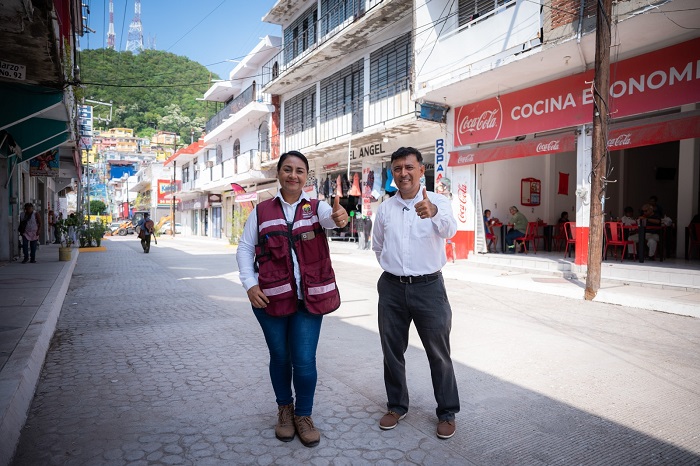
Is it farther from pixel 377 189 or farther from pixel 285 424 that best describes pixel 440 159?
pixel 285 424

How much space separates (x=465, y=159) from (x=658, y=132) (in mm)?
5260

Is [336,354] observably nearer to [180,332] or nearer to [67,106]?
[180,332]

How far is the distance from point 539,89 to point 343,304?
8039 millimetres

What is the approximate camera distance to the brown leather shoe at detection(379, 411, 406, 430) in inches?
117

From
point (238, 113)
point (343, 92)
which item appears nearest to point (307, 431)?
point (343, 92)

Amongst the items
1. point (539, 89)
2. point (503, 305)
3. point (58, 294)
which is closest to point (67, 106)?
point (58, 294)

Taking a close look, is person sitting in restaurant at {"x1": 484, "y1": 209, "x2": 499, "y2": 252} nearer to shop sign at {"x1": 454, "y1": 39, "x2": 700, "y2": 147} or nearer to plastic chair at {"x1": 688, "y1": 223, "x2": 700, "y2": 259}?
shop sign at {"x1": 454, "y1": 39, "x2": 700, "y2": 147}

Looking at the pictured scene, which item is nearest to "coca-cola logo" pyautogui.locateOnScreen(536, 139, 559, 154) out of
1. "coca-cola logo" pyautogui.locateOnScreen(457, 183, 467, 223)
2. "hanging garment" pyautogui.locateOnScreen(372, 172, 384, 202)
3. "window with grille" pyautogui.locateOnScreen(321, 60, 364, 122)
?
"coca-cola logo" pyautogui.locateOnScreen(457, 183, 467, 223)

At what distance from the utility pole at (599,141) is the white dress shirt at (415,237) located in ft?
19.9

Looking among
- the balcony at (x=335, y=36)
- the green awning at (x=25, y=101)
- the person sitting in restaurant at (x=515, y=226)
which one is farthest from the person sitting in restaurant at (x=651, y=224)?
the green awning at (x=25, y=101)

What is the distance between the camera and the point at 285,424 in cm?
293

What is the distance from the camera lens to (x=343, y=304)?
25.0ft

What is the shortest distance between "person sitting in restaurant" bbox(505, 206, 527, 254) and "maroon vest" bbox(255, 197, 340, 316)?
12513 millimetres

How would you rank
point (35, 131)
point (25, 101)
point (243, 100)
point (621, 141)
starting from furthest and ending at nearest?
point (243, 100)
point (35, 131)
point (621, 141)
point (25, 101)
